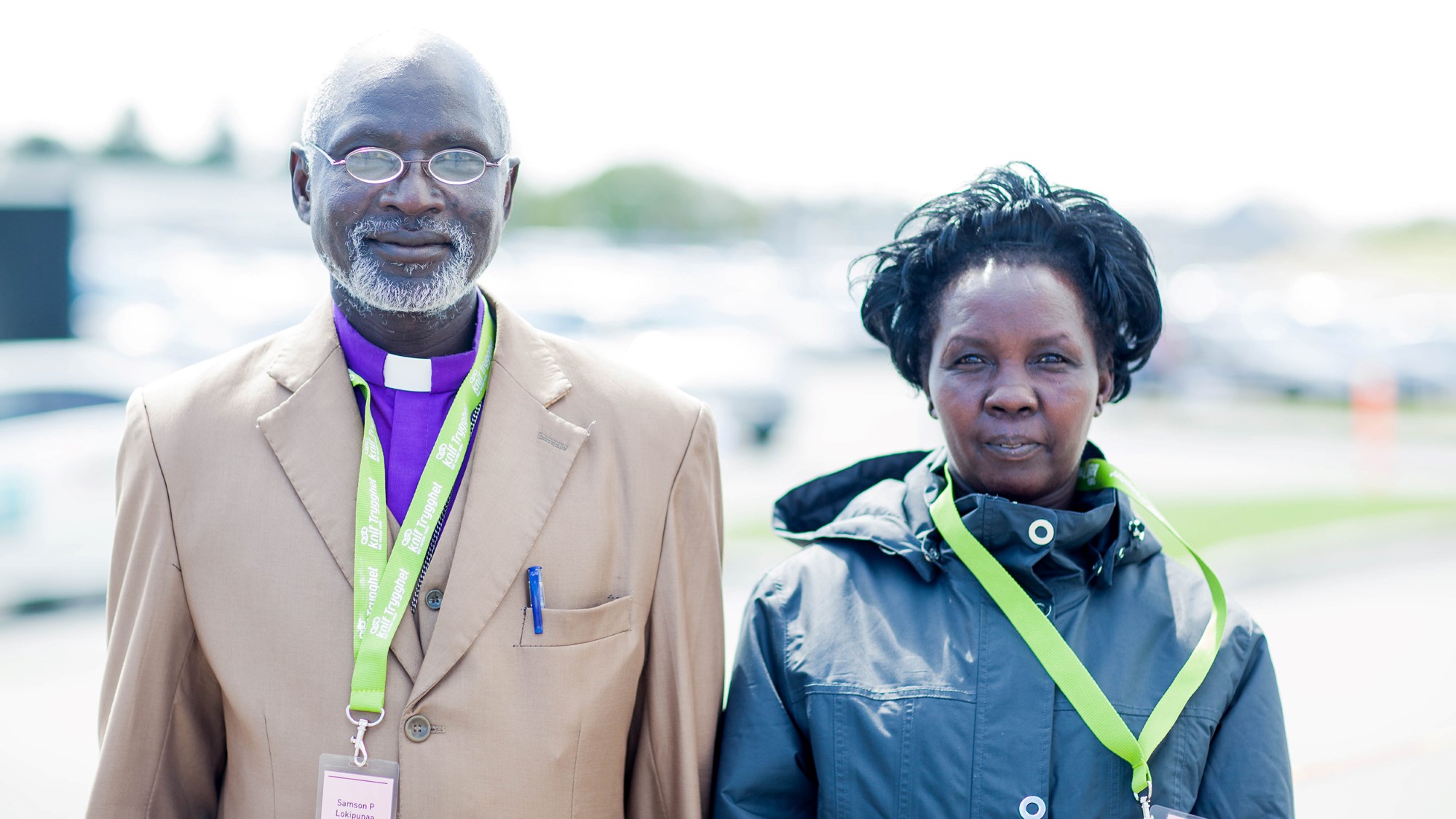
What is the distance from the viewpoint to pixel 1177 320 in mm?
22969

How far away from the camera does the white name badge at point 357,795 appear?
203 cm

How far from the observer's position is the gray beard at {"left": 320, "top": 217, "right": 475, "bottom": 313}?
7.02ft

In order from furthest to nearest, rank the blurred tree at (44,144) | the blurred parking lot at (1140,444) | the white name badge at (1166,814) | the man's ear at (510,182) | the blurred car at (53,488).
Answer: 1. the blurred tree at (44,144)
2. the blurred car at (53,488)
3. the blurred parking lot at (1140,444)
4. the man's ear at (510,182)
5. the white name badge at (1166,814)

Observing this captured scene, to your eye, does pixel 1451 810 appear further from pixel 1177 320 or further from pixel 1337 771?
pixel 1177 320

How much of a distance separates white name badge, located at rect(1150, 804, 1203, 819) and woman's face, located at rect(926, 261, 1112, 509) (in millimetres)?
597

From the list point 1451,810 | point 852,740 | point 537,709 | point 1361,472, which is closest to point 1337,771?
point 1451,810

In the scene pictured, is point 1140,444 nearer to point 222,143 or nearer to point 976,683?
point 976,683

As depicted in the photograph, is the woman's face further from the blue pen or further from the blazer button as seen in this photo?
the blazer button

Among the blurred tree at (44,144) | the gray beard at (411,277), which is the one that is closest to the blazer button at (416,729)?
the gray beard at (411,277)

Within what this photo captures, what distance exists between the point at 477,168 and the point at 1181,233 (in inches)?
2528

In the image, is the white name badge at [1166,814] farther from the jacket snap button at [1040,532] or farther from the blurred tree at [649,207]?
the blurred tree at [649,207]

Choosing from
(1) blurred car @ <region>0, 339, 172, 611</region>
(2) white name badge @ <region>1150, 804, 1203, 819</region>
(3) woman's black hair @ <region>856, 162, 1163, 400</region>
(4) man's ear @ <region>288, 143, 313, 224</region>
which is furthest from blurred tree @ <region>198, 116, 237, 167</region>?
(2) white name badge @ <region>1150, 804, 1203, 819</region>

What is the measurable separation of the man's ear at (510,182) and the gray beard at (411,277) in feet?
0.61

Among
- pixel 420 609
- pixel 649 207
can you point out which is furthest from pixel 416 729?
pixel 649 207
